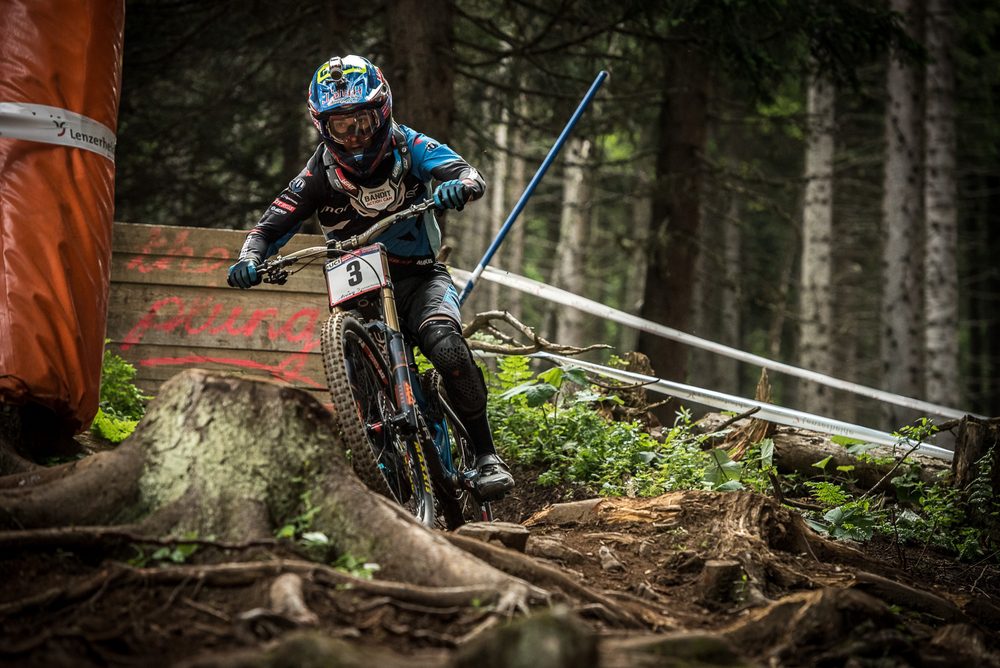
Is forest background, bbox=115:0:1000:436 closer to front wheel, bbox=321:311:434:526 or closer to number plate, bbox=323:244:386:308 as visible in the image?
number plate, bbox=323:244:386:308

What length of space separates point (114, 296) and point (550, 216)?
1810 cm

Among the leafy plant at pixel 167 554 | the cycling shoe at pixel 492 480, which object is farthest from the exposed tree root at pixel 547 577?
the cycling shoe at pixel 492 480

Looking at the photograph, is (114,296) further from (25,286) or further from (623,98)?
(623,98)

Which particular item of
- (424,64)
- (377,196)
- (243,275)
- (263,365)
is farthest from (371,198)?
(424,64)

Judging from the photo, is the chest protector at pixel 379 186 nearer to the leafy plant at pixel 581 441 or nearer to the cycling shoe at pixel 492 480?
the cycling shoe at pixel 492 480

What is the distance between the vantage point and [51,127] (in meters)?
4.54

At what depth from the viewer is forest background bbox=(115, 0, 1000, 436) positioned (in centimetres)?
913

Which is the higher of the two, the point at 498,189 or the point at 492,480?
the point at 498,189

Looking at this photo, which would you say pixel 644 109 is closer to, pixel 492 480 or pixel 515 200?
pixel 515 200

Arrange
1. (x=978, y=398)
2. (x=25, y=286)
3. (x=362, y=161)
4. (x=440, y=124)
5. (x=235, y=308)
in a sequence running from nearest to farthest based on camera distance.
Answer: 1. (x=25, y=286)
2. (x=362, y=161)
3. (x=235, y=308)
4. (x=440, y=124)
5. (x=978, y=398)

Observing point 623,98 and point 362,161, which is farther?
point 623,98

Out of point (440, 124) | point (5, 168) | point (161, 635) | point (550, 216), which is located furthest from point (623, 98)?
point (550, 216)

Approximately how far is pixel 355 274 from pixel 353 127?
2.52 ft

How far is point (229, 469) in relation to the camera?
3363 mm
